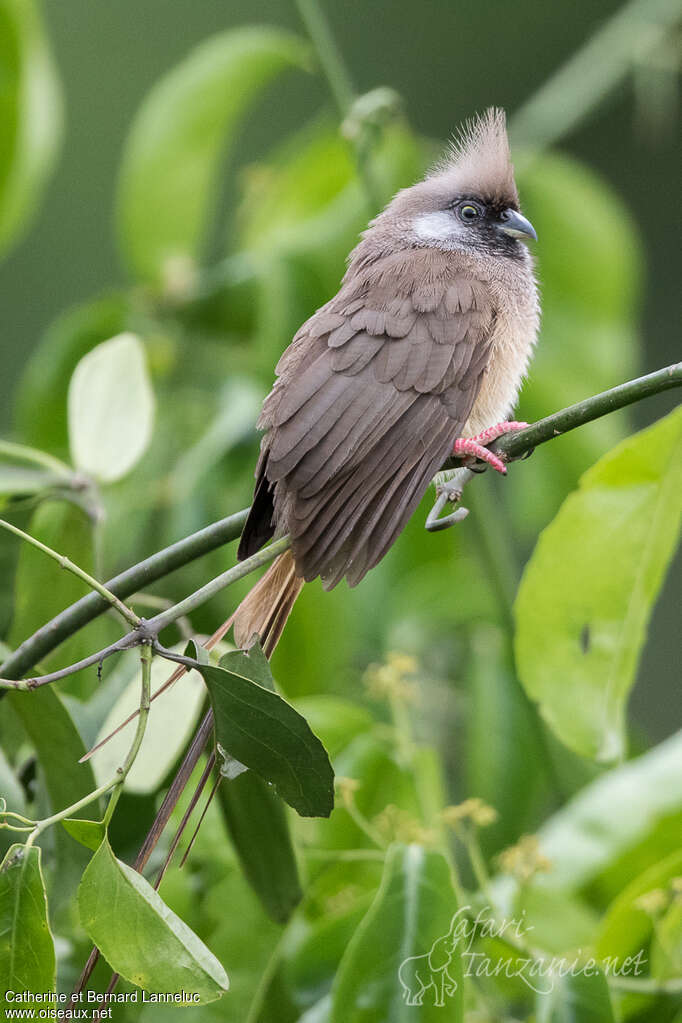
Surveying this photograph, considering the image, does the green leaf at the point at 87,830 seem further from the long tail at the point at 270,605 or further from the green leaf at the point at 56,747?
the long tail at the point at 270,605

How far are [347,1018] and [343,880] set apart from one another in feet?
1.14

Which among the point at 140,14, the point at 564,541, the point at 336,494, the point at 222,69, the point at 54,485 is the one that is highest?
the point at 140,14

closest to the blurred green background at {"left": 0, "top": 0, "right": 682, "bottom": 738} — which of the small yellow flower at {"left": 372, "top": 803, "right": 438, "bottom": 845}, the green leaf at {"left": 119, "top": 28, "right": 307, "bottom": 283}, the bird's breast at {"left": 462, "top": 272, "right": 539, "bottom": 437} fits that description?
the green leaf at {"left": 119, "top": 28, "right": 307, "bottom": 283}

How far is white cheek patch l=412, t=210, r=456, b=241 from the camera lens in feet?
6.61

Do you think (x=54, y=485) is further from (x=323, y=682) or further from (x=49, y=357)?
(x=49, y=357)

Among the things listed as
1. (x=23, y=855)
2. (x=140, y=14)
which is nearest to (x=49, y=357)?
(x=23, y=855)

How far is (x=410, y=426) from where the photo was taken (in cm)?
158

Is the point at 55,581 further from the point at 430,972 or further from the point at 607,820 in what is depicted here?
the point at 607,820

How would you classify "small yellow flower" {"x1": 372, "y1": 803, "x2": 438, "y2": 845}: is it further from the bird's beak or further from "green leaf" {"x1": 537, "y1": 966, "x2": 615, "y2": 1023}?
the bird's beak

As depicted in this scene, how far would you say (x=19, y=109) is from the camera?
2.23 metres

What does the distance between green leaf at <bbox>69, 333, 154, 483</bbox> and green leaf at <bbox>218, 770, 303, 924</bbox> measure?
1.37 ft

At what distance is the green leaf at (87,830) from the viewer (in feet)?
3.49

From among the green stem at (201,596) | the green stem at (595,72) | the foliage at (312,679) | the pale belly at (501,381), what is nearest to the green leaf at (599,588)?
the foliage at (312,679)

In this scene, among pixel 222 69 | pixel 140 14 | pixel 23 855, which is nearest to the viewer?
pixel 23 855
